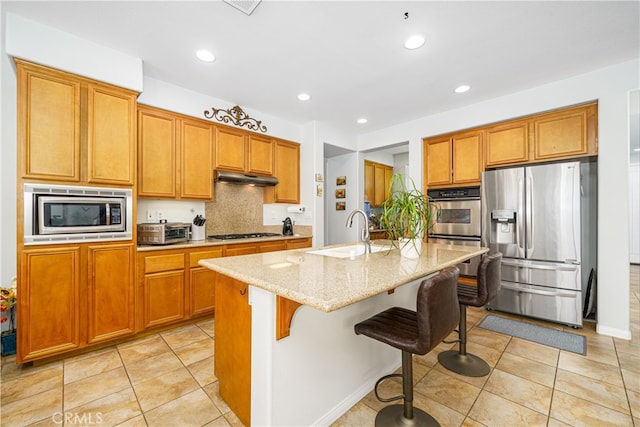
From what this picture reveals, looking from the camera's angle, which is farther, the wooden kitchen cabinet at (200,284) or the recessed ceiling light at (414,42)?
the wooden kitchen cabinet at (200,284)

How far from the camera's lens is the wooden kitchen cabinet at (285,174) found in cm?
409

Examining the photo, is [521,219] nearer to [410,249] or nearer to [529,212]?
[529,212]

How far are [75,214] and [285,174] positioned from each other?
254 cm

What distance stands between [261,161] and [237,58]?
1.54 m

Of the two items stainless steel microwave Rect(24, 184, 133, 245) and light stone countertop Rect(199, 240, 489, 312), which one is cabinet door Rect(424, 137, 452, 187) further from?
stainless steel microwave Rect(24, 184, 133, 245)

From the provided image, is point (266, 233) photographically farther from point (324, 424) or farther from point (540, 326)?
point (540, 326)

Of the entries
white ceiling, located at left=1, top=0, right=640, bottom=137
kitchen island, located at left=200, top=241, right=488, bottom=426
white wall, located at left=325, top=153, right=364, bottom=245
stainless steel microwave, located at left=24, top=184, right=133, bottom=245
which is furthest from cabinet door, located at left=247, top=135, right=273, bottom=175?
kitchen island, located at left=200, top=241, right=488, bottom=426

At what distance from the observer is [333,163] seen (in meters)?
5.45

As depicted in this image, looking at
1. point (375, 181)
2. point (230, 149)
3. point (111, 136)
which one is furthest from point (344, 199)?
point (111, 136)

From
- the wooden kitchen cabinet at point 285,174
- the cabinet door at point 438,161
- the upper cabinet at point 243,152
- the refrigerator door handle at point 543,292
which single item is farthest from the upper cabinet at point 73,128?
the refrigerator door handle at point 543,292

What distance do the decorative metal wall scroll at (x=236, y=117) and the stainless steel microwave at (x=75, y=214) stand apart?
4.70 ft

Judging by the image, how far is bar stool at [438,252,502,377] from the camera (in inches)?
75.4

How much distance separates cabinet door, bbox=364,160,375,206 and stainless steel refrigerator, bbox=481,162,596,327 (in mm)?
2563

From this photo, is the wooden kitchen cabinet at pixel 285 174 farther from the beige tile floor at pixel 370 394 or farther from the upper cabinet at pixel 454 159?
the beige tile floor at pixel 370 394
